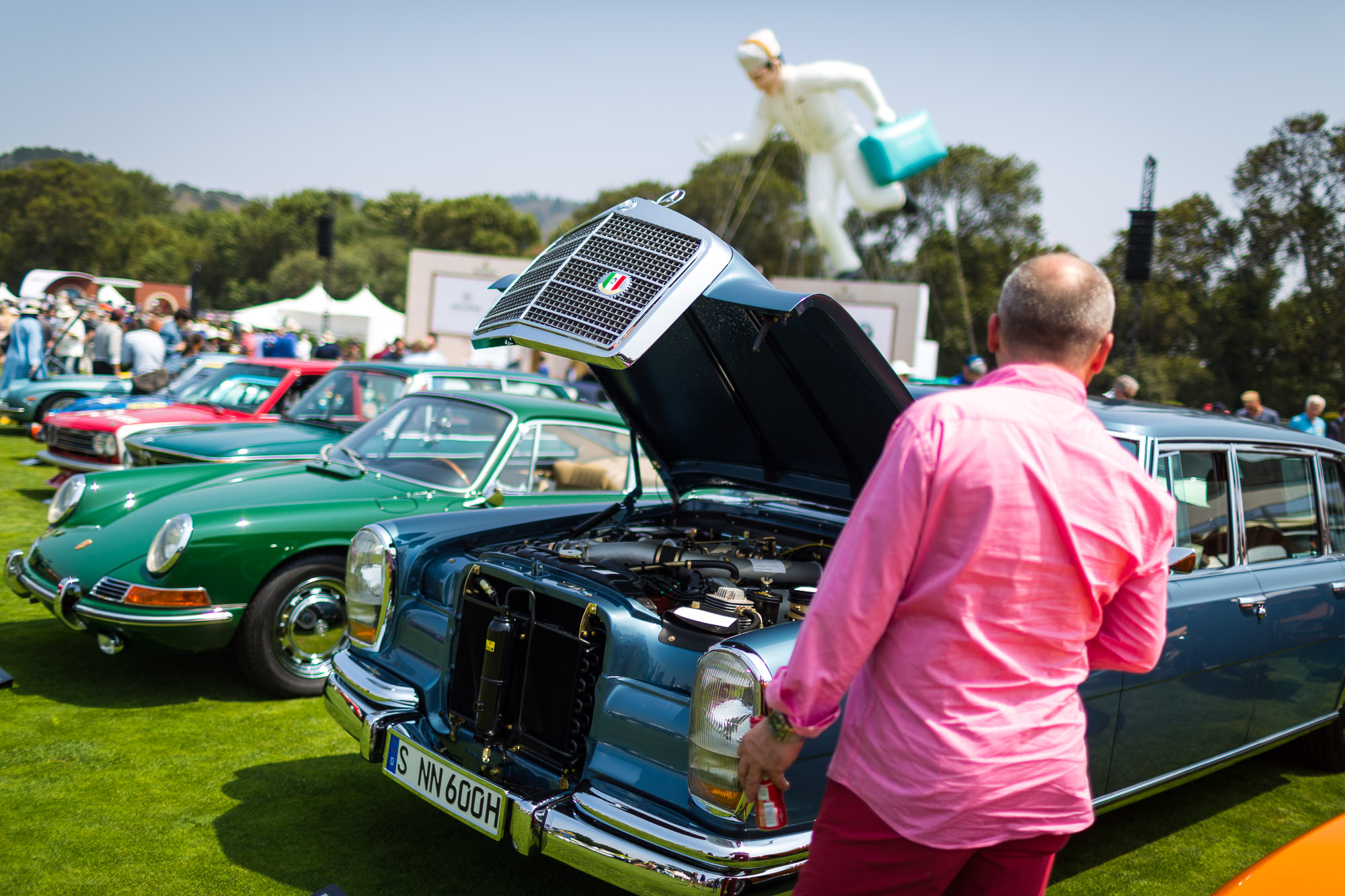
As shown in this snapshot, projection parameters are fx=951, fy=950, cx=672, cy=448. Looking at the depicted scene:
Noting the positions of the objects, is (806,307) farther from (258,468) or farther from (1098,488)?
(258,468)

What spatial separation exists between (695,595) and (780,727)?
4.83 feet

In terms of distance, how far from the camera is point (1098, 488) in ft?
5.11

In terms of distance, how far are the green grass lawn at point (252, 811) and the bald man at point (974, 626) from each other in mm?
1885

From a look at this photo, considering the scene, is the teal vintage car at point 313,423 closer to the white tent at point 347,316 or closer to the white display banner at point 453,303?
the white display banner at point 453,303

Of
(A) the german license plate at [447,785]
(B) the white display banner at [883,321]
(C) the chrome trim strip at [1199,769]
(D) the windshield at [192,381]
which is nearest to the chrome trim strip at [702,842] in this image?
(A) the german license plate at [447,785]

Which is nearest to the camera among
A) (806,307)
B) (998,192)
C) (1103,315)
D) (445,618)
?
(1103,315)

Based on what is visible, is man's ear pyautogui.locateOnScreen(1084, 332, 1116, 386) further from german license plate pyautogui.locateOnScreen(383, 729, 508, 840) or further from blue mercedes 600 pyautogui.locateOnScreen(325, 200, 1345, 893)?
german license plate pyautogui.locateOnScreen(383, 729, 508, 840)

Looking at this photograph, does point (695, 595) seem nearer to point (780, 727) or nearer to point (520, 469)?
point (780, 727)

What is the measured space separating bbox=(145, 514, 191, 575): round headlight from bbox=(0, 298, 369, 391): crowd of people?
8.91m

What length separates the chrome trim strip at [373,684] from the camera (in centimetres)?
312

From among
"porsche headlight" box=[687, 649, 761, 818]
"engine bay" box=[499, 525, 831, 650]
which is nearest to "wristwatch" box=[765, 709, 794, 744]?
"porsche headlight" box=[687, 649, 761, 818]

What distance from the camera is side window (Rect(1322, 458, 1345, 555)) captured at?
4.22 meters

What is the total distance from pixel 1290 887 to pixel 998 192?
2401 inches

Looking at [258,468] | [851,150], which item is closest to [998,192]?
[851,150]
